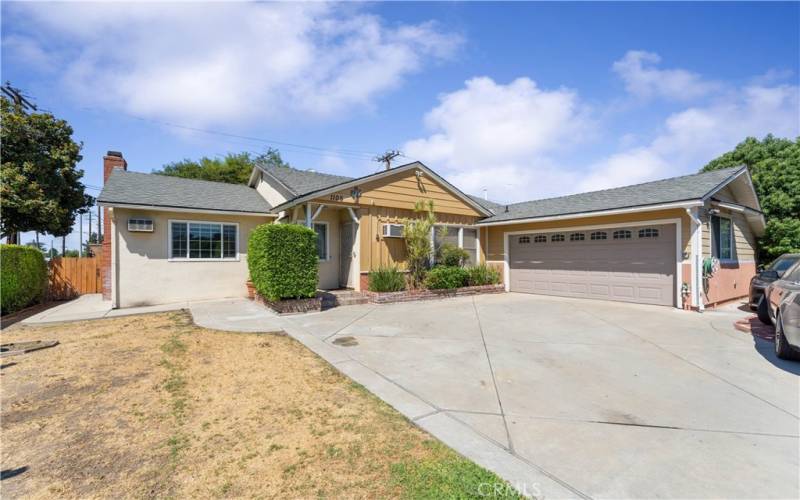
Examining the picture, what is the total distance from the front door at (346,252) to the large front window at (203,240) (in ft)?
11.6

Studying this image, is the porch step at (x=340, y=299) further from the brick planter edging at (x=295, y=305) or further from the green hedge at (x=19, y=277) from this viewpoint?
the green hedge at (x=19, y=277)

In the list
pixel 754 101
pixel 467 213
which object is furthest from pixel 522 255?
pixel 754 101

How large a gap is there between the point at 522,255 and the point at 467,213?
2713 millimetres

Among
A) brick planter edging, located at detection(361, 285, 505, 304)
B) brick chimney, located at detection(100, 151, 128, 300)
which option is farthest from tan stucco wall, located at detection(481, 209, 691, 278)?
brick chimney, located at detection(100, 151, 128, 300)

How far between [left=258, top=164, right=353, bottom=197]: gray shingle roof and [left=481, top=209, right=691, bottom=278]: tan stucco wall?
635cm

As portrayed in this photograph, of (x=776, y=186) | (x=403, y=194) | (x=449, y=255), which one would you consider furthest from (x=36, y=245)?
(x=776, y=186)

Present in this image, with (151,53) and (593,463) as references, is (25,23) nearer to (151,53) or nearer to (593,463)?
(151,53)

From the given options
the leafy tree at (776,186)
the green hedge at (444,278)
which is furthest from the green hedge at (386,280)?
the leafy tree at (776,186)

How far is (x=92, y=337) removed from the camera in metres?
6.61

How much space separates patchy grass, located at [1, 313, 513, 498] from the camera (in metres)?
2.43

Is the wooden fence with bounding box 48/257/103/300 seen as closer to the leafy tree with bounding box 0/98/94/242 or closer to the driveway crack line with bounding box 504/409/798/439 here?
the leafy tree with bounding box 0/98/94/242

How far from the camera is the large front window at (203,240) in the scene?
1084 centimetres

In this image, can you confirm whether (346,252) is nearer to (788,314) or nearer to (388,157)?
(788,314)

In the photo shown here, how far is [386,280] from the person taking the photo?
1112 centimetres
